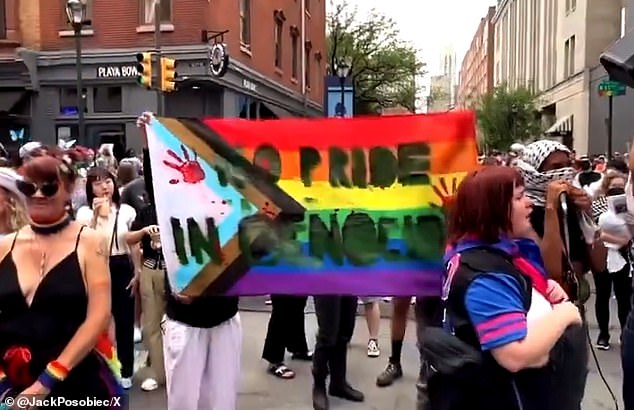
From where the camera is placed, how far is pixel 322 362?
538cm

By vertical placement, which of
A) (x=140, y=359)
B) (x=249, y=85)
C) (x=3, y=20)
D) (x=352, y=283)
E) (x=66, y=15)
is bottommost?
(x=140, y=359)

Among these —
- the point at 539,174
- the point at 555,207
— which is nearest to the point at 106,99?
the point at 539,174

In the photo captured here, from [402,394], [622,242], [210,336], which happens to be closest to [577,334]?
[622,242]

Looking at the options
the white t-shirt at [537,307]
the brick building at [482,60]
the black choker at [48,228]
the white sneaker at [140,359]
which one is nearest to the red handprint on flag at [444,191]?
the white t-shirt at [537,307]

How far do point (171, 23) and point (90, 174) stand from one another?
48.5 feet

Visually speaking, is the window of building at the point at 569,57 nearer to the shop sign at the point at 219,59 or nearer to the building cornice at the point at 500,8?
the shop sign at the point at 219,59

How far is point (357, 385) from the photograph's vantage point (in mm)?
6055

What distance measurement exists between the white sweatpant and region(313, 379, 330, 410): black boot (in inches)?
51.9

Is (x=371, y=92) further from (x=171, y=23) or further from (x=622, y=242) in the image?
(x=622, y=242)

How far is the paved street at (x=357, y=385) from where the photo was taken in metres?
5.62

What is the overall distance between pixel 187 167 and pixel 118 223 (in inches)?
71.6

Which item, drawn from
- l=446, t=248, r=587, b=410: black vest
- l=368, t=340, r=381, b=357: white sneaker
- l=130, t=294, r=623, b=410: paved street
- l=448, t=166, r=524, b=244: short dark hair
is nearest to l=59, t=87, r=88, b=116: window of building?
l=130, t=294, r=623, b=410: paved street

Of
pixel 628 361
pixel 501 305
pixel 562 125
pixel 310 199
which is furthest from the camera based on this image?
pixel 562 125

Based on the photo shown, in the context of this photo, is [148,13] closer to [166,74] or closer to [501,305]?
[166,74]
